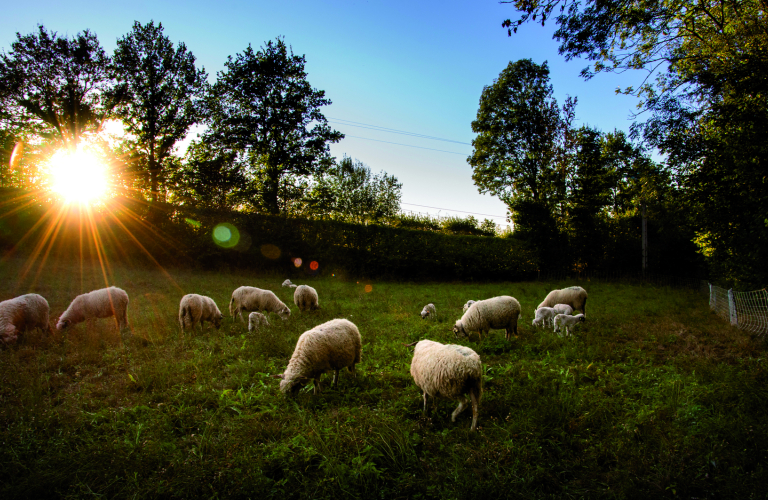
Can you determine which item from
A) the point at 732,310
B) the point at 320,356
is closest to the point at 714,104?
the point at 732,310

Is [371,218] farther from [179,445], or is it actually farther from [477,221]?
[179,445]

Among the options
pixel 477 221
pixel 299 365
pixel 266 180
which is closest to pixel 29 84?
pixel 266 180

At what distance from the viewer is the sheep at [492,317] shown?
7.16 meters

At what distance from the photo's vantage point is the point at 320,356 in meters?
4.85

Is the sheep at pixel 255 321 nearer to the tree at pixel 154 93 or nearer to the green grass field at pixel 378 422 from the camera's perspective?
the green grass field at pixel 378 422

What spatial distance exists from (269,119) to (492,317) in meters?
20.0

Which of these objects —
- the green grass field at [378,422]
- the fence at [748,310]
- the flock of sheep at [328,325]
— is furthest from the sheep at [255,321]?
the fence at [748,310]

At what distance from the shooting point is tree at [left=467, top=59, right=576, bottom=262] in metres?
23.4

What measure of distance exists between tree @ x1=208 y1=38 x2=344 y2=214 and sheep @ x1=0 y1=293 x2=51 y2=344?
1481 centimetres

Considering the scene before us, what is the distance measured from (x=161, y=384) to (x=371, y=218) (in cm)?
3106

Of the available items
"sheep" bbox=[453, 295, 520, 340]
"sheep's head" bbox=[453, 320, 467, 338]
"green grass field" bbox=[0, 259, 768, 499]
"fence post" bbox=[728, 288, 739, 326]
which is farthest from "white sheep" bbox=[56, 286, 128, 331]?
"fence post" bbox=[728, 288, 739, 326]

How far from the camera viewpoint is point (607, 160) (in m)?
23.7

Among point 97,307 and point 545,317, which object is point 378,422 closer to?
point 545,317

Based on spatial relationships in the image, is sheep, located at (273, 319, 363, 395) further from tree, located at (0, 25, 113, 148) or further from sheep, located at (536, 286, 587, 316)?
tree, located at (0, 25, 113, 148)
